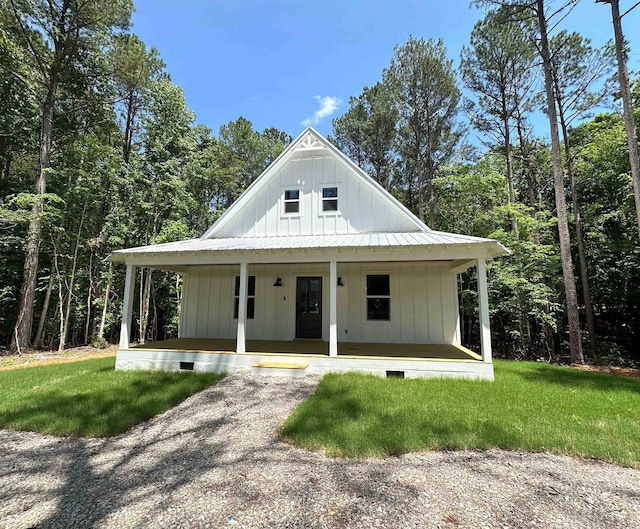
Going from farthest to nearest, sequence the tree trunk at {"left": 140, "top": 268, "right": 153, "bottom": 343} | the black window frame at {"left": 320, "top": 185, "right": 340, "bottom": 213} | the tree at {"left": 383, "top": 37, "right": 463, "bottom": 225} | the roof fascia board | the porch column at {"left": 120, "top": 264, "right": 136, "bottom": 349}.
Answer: the tree at {"left": 383, "top": 37, "right": 463, "bottom": 225}
the tree trunk at {"left": 140, "top": 268, "right": 153, "bottom": 343}
the black window frame at {"left": 320, "top": 185, "right": 340, "bottom": 213}
the porch column at {"left": 120, "top": 264, "right": 136, "bottom": 349}
the roof fascia board

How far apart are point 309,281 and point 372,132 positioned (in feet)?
40.6

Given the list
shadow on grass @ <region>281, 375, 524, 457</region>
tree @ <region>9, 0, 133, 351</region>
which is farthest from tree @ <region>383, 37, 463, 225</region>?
shadow on grass @ <region>281, 375, 524, 457</region>

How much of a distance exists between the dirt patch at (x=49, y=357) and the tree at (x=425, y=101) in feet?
49.6

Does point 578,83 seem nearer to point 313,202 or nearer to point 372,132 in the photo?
point 372,132

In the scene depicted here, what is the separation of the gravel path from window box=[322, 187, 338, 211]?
6706 millimetres

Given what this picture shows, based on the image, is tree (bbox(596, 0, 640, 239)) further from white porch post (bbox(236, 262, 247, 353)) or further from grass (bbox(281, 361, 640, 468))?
white porch post (bbox(236, 262, 247, 353))

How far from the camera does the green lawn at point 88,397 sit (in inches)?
173

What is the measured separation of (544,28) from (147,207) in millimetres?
16407

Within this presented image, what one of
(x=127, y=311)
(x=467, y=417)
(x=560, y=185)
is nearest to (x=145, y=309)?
(x=127, y=311)

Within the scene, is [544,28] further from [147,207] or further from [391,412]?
[147,207]

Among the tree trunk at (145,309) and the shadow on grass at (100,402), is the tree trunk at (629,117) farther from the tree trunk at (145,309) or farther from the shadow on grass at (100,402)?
the tree trunk at (145,309)

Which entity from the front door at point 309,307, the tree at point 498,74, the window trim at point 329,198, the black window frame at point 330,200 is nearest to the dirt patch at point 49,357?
the front door at point 309,307

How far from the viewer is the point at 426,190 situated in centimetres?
1953

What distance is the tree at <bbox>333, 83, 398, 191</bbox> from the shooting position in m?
17.3
